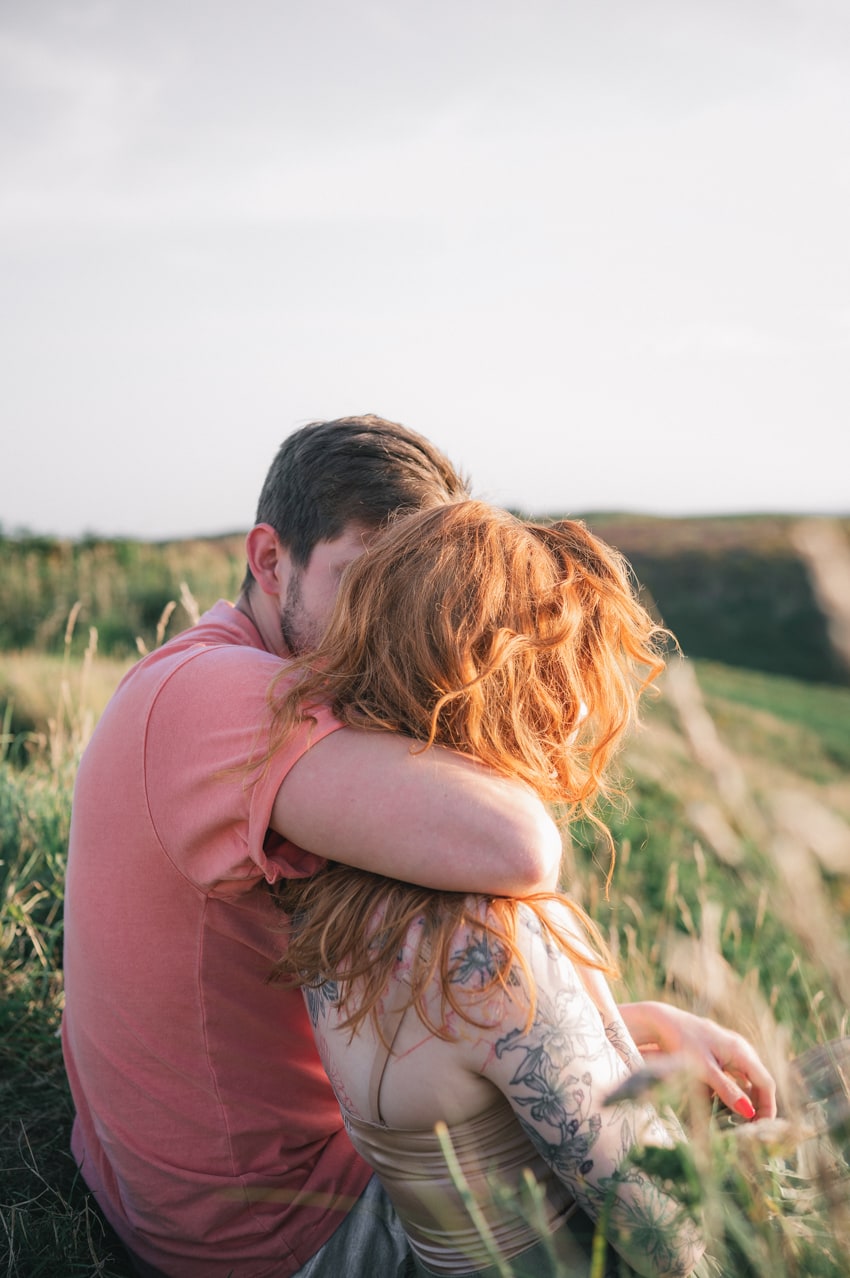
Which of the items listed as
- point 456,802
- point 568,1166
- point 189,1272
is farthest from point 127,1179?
point 456,802

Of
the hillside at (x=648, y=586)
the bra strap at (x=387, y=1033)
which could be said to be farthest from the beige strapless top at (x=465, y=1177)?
the hillside at (x=648, y=586)

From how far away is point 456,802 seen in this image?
1.41 metres

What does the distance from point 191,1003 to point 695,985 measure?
2.93 ft

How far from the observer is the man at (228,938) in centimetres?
142

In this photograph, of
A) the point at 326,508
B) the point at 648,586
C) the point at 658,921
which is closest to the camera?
the point at 326,508

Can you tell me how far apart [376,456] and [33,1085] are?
1.88 metres

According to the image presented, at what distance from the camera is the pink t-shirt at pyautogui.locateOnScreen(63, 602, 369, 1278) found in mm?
1549

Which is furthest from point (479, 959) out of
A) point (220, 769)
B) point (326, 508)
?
point (326, 508)

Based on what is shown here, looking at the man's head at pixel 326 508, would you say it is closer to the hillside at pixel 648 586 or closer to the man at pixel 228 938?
the man at pixel 228 938

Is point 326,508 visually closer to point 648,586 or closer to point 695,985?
point 695,985

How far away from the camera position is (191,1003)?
1652 millimetres

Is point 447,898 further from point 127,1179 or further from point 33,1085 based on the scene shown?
point 33,1085

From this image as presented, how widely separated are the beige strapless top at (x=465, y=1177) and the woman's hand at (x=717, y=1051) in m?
0.39

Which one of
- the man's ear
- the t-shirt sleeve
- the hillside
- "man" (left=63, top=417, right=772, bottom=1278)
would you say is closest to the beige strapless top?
"man" (left=63, top=417, right=772, bottom=1278)
